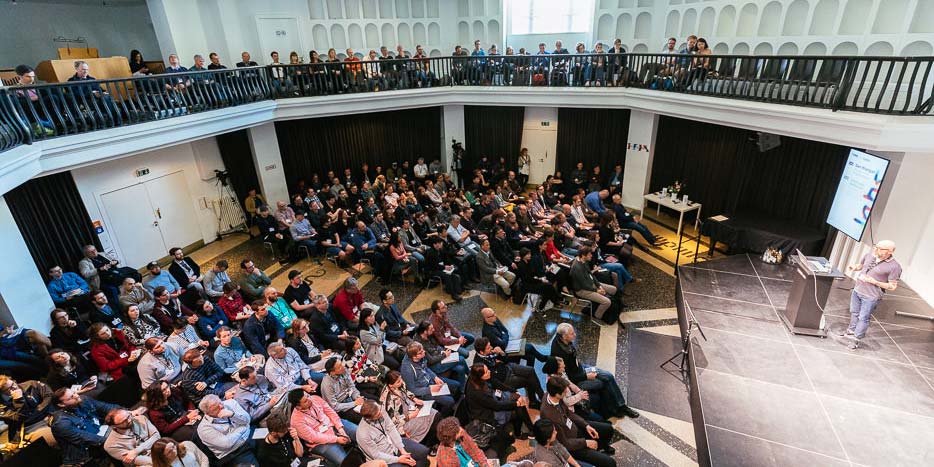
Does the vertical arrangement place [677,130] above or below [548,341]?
above

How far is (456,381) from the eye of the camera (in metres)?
5.18

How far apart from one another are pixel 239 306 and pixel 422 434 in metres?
3.64

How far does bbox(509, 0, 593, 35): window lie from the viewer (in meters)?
12.9

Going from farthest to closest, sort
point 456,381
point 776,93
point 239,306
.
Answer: point 776,93 < point 239,306 < point 456,381

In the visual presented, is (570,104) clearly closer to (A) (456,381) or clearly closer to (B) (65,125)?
(A) (456,381)

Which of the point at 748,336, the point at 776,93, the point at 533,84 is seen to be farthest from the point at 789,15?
the point at 748,336

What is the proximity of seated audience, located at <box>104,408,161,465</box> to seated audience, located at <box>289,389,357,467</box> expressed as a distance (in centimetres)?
117

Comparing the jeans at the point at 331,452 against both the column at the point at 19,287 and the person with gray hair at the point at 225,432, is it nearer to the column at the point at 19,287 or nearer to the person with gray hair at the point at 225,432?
the person with gray hair at the point at 225,432

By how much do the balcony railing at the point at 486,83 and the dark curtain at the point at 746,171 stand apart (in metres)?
1.41

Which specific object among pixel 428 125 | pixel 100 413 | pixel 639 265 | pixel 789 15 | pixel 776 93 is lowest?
pixel 639 265

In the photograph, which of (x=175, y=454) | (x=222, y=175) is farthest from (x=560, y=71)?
(x=175, y=454)

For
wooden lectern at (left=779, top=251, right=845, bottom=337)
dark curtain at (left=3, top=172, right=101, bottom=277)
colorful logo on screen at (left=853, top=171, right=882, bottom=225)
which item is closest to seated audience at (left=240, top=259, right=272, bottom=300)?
dark curtain at (left=3, top=172, right=101, bottom=277)

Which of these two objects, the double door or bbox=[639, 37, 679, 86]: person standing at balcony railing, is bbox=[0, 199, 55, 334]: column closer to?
the double door

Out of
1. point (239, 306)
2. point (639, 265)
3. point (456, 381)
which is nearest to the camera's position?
point (456, 381)
